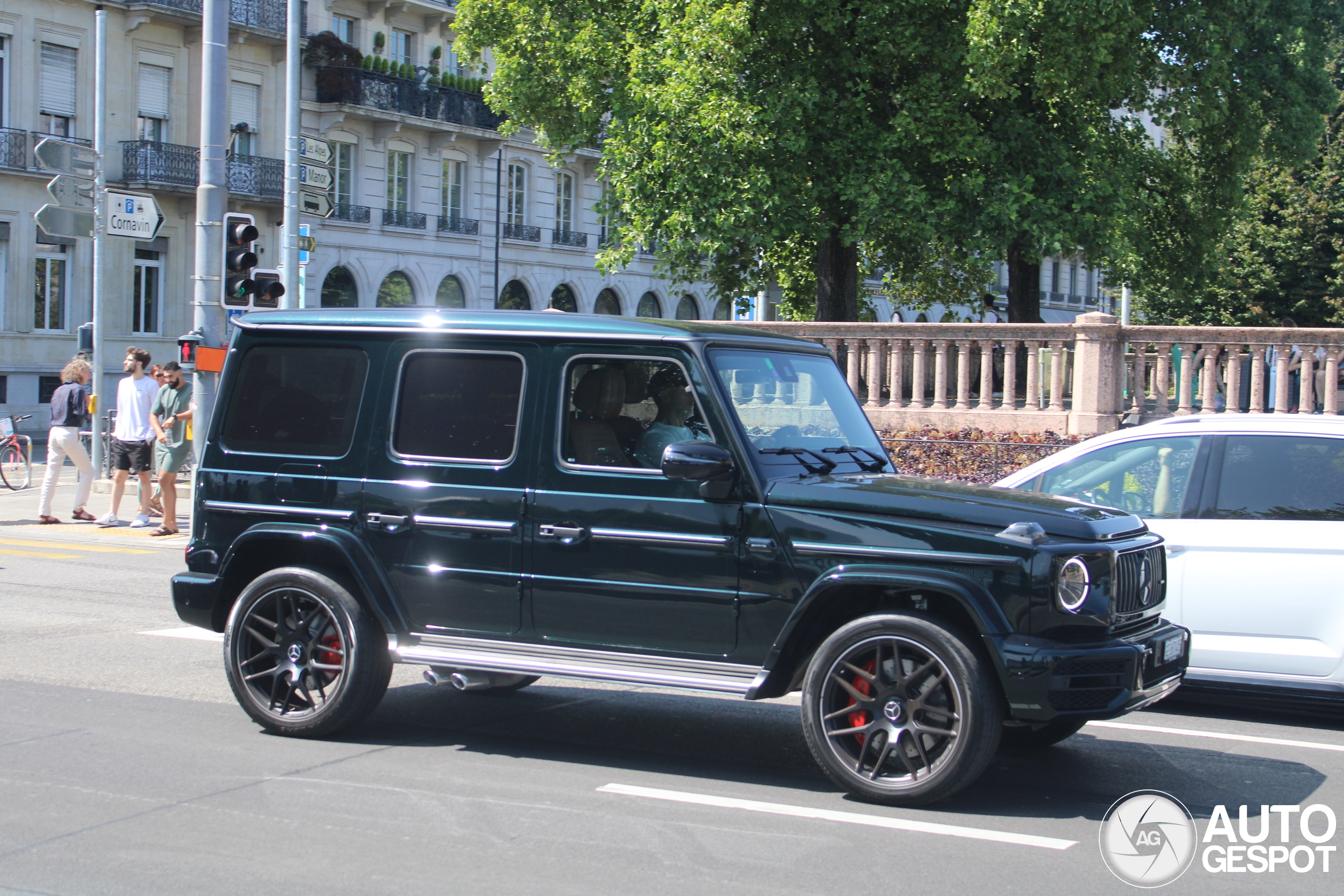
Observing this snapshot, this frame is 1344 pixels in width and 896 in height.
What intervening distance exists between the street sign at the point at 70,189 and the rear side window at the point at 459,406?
1597cm

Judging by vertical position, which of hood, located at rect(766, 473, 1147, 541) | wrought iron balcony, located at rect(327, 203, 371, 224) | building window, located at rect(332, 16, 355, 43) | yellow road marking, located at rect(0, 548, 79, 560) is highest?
building window, located at rect(332, 16, 355, 43)

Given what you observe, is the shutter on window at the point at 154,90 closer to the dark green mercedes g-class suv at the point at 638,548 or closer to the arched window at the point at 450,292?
the arched window at the point at 450,292

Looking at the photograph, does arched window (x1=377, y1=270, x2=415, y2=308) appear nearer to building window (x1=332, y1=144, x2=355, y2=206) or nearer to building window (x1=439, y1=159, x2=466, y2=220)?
building window (x1=332, y1=144, x2=355, y2=206)

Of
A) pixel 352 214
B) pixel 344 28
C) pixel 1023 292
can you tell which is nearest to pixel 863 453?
pixel 1023 292

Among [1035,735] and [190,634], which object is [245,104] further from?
[1035,735]

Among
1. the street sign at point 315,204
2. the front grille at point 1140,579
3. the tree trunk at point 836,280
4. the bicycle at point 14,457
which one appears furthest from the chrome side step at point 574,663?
the bicycle at point 14,457

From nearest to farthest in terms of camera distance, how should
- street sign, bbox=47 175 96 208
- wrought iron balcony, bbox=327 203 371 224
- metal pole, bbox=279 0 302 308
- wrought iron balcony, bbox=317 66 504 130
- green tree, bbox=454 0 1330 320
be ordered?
1. green tree, bbox=454 0 1330 320
2. street sign, bbox=47 175 96 208
3. metal pole, bbox=279 0 302 308
4. wrought iron balcony, bbox=317 66 504 130
5. wrought iron balcony, bbox=327 203 371 224

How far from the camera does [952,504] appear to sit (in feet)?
18.1

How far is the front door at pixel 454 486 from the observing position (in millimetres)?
6137

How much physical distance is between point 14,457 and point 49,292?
49.6 ft

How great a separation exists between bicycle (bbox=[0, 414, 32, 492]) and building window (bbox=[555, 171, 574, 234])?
28.6 meters

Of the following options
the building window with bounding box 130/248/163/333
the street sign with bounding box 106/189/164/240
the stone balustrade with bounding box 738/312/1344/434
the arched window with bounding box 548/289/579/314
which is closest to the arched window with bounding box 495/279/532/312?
the arched window with bounding box 548/289/579/314

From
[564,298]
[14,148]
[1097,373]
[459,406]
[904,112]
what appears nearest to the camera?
[459,406]

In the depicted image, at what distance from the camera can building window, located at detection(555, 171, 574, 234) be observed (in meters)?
49.6
